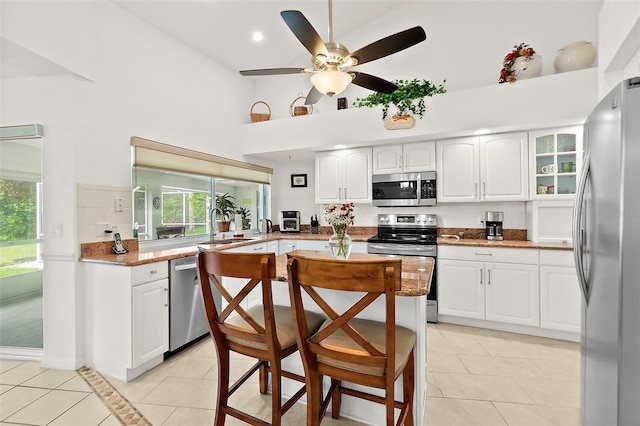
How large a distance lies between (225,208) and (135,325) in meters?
2.20

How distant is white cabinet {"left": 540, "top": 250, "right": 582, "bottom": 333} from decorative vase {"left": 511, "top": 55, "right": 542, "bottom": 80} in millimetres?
1835

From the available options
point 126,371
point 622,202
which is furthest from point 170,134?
point 622,202

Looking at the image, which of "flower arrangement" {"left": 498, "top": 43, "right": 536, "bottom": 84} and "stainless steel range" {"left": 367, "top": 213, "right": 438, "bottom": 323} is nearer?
"flower arrangement" {"left": 498, "top": 43, "right": 536, "bottom": 84}

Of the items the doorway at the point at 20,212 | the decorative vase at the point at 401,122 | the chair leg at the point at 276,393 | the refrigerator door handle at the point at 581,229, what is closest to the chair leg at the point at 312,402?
the chair leg at the point at 276,393

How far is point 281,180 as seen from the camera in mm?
5277

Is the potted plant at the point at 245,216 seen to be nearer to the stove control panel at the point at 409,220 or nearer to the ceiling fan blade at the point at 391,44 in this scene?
the stove control panel at the point at 409,220

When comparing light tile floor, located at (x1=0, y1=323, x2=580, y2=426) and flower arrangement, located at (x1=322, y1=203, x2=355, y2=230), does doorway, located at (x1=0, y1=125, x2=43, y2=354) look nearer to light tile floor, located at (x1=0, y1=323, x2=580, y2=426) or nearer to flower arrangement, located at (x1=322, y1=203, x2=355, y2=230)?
light tile floor, located at (x1=0, y1=323, x2=580, y2=426)

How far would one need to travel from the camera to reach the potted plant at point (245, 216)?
4559 mm

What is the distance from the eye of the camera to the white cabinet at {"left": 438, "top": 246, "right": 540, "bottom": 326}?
3025 millimetres

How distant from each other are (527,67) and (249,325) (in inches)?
143

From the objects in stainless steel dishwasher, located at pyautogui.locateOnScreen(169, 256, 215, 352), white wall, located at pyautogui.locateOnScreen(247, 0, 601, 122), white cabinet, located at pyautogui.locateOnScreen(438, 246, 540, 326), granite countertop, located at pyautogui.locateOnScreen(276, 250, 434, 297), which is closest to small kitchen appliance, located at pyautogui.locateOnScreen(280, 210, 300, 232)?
white wall, located at pyautogui.locateOnScreen(247, 0, 601, 122)

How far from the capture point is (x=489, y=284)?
10.4 ft

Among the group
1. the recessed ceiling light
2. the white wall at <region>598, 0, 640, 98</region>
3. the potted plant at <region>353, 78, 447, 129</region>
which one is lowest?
the recessed ceiling light

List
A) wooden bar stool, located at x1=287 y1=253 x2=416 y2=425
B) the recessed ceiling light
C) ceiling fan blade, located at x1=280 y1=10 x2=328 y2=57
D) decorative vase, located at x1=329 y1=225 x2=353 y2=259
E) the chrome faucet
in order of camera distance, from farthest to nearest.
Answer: the chrome faucet, the recessed ceiling light, decorative vase, located at x1=329 y1=225 x2=353 y2=259, ceiling fan blade, located at x1=280 y1=10 x2=328 y2=57, wooden bar stool, located at x1=287 y1=253 x2=416 y2=425
